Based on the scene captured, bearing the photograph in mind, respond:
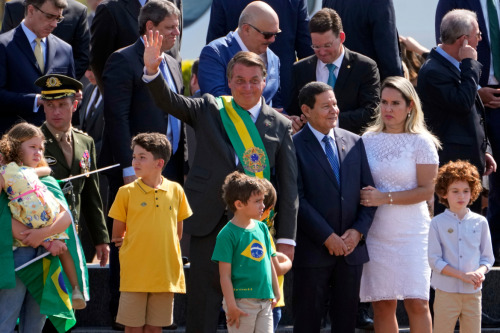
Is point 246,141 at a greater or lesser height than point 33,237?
greater

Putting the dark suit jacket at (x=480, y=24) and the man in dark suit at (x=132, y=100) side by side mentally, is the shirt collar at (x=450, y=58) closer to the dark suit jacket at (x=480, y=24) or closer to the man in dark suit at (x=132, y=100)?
the dark suit jacket at (x=480, y=24)

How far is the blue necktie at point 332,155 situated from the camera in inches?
275

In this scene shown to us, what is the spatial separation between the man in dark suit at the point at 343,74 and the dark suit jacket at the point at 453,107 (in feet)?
1.60

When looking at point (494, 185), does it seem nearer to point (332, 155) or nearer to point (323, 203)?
point (332, 155)

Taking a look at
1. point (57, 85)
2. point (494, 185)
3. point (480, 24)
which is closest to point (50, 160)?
point (57, 85)

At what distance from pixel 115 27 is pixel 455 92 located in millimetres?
2452

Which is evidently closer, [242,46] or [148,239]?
[148,239]

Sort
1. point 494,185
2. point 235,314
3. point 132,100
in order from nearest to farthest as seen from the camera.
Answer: point 235,314
point 132,100
point 494,185

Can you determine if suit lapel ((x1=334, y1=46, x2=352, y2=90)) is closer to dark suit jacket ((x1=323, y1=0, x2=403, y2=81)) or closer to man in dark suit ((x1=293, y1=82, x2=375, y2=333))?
dark suit jacket ((x1=323, y1=0, x2=403, y2=81))

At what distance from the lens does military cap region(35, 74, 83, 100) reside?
718 centimetres

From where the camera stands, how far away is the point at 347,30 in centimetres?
834

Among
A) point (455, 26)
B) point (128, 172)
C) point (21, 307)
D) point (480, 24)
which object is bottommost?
point (21, 307)

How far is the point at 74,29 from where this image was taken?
8.37 m

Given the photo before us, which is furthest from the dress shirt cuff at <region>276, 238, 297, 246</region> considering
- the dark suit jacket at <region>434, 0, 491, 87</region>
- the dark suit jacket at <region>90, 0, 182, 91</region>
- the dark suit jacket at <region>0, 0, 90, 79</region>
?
the dark suit jacket at <region>434, 0, 491, 87</region>
